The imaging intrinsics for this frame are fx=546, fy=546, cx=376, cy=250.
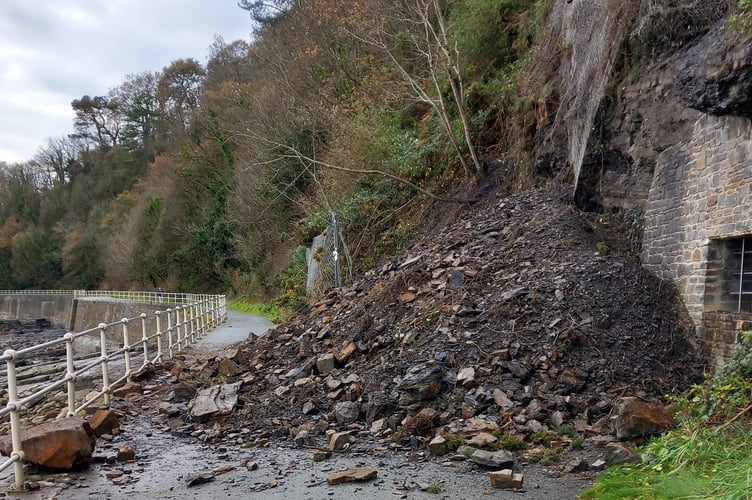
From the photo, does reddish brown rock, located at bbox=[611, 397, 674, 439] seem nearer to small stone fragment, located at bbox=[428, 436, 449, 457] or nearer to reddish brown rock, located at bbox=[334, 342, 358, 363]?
small stone fragment, located at bbox=[428, 436, 449, 457]

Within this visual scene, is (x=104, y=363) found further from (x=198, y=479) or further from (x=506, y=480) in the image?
(x=506, y=480)

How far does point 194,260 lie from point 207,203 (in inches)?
167

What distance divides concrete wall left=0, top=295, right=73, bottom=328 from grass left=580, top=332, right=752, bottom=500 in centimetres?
4500

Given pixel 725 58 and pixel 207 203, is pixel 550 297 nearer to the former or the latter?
pixel 725 58

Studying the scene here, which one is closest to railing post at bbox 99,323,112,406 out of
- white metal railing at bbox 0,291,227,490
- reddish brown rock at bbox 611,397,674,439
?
white metal railing at bbox 0,291,227,490

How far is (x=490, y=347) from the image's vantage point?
7.03 metres

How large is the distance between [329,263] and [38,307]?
154ft

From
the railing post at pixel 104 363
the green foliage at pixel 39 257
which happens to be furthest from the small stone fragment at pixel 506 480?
the green foliage at pixel 39 257

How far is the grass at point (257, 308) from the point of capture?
2306 cm

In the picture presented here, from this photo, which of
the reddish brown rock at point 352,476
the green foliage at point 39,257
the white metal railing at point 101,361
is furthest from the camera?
the green foliage at point 39,257

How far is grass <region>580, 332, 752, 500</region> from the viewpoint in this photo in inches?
143

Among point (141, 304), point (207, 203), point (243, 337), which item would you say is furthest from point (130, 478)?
point (207, 203)

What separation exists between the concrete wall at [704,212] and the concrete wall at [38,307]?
43.7 m

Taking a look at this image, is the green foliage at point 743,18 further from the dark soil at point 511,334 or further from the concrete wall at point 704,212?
the dark soil at point 511,334
